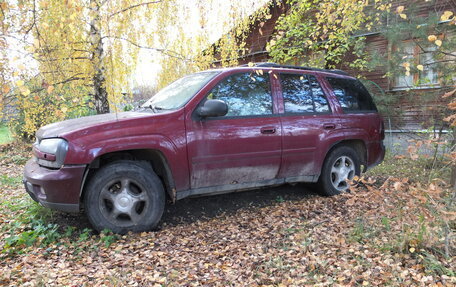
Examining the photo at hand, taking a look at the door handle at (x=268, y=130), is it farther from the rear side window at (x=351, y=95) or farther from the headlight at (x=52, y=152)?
the headlight at (x=52, y=152)

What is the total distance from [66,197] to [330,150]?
12.3 ft

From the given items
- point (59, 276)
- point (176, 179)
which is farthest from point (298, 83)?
point (59, 276)

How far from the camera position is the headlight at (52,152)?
3439mm

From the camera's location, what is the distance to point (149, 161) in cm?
403

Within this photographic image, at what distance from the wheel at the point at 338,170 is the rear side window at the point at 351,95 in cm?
71

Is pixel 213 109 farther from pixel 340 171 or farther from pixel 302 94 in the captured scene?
pixel 340 171

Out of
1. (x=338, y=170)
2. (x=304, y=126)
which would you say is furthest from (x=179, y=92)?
(x=338, y=170)

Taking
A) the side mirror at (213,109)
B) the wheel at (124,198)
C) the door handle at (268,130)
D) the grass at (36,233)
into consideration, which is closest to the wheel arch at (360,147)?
the door handle at (268,130)

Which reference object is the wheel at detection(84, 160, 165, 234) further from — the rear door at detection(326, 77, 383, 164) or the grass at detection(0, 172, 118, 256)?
the rear door at detection(326, 77, 383, 164)

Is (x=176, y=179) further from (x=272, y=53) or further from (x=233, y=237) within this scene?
(x=272, y=53)

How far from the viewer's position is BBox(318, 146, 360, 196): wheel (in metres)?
5.19

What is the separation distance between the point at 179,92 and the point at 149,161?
1.03 metres

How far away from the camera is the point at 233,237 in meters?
3.91

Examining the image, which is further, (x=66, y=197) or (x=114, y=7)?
(x=114, y=7)
